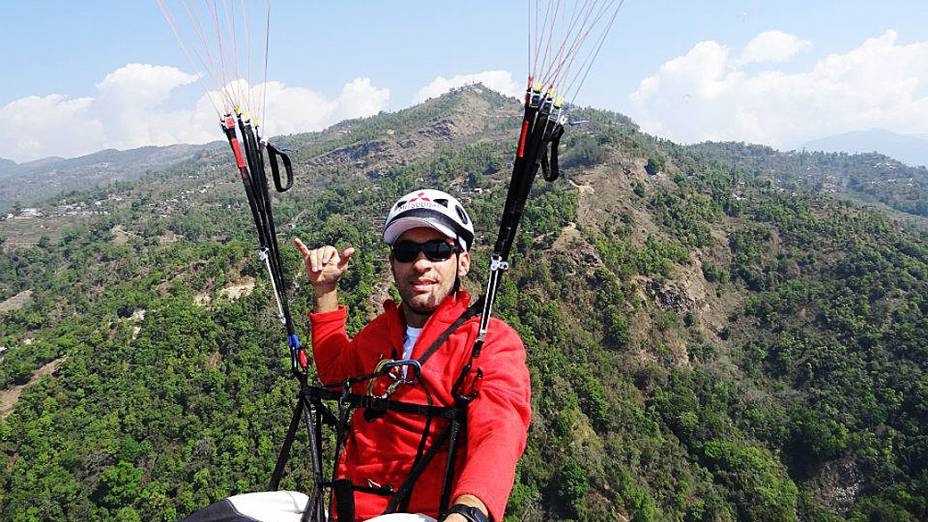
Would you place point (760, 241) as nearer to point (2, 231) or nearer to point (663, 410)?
point (663, 410)

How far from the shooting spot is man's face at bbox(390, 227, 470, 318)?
114 inches

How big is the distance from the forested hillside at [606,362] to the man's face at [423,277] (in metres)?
33.8

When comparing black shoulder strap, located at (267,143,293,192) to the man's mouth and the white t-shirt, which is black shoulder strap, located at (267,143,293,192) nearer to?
the man's mouth

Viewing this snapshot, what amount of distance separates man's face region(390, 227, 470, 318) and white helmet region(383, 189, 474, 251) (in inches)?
2.6

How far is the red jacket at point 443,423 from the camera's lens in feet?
7.32

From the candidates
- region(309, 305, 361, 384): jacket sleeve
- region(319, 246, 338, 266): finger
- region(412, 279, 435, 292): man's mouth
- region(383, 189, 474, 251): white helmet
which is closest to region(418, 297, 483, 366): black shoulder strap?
region(412, 279, 435, 292): man's mouth

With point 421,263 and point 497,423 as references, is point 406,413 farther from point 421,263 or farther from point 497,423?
point 421,263

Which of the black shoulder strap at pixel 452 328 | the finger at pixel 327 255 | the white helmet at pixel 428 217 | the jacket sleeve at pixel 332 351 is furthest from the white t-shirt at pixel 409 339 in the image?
the finger at pixel 327 255

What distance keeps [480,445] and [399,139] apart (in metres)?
151

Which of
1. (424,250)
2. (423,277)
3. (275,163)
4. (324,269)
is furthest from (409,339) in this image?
(275,163)

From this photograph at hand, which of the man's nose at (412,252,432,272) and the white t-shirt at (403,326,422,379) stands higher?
the man's nose at (412,252,432,272)

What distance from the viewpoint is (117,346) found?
46.6m

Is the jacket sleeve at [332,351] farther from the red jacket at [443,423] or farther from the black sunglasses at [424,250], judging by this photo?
the black sunglasses at [424,250]

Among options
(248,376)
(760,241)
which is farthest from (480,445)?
(760,241)
